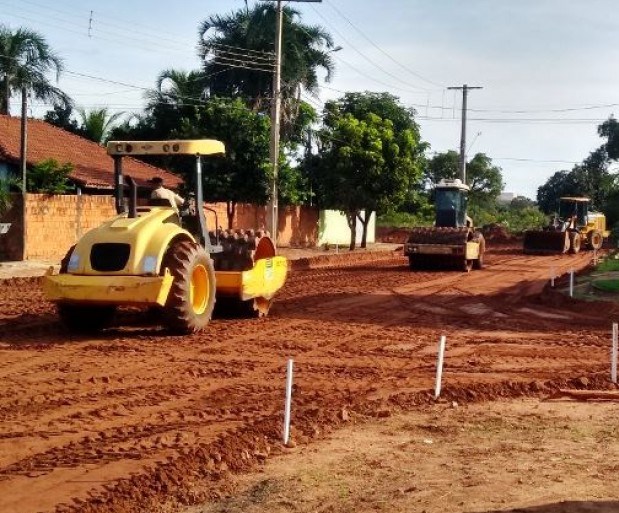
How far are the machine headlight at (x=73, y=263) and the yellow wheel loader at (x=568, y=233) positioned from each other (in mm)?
A: 31805

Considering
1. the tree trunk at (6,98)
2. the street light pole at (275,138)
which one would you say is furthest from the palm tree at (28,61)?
the street light pole at (275,138)

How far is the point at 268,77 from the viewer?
4616cm

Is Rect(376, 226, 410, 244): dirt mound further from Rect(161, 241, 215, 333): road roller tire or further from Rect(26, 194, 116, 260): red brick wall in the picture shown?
Rect(161, 241, 215, 333): road roller tire

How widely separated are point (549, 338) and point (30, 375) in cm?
800

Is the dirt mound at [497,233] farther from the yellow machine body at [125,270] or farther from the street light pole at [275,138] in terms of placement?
the yellow machine body at [125,270]

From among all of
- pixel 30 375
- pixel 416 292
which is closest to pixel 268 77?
pixel 416 292

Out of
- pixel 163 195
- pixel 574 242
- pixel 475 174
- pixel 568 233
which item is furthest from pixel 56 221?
pixel 475 174

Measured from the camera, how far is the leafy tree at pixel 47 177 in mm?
28656

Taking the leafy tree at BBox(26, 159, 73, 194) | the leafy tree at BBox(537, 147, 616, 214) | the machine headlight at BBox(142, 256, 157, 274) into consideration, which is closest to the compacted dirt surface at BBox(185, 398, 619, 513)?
the machine headlight at BBox(142, 256, 157, 274)

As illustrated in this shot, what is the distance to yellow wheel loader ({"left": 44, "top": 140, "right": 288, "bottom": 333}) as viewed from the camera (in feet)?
38.5

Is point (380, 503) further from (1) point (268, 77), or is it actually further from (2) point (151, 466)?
(1) point (268, 77)

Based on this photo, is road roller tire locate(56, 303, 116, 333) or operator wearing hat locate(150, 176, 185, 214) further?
operator wearing hat locate(150, 176, 185, 214)

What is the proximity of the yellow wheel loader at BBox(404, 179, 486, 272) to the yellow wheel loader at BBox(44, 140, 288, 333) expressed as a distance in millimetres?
13939

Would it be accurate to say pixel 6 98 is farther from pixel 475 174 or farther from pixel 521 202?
pixel 521 202
